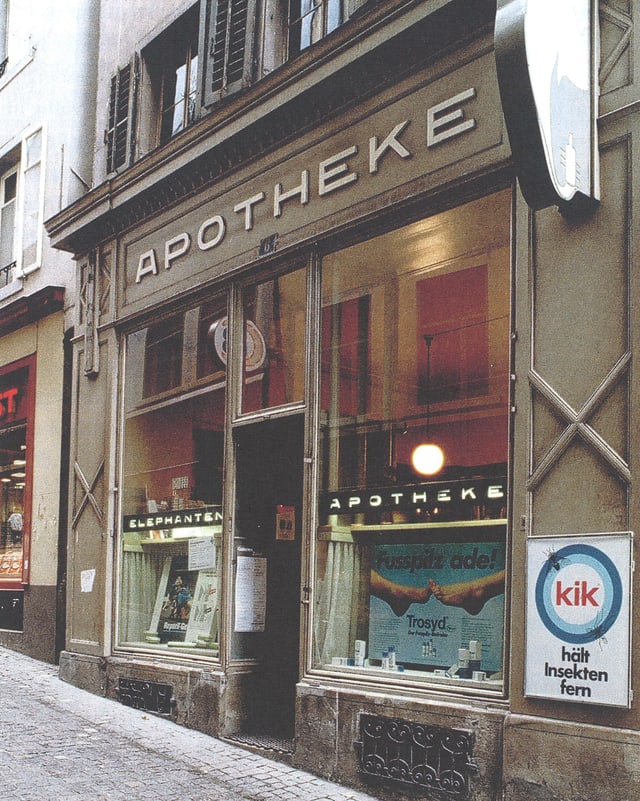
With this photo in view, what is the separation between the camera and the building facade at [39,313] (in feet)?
41.6

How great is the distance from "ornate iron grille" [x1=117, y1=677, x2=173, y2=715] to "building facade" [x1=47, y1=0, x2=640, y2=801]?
1.1 inches

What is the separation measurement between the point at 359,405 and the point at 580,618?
279cm

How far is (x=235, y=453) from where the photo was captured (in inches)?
354

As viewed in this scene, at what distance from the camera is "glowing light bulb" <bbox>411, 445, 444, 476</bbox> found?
7.33 meters

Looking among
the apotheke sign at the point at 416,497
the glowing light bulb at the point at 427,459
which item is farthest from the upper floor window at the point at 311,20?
the apotheke sign at the point at 416,497

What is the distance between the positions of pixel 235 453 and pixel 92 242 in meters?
3.66

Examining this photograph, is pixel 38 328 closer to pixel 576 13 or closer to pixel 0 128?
pixel 0 128

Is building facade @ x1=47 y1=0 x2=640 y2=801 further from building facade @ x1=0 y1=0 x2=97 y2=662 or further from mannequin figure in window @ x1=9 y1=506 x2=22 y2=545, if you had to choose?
mannequin figure in window @ x1=9 y1=506 x2=22 y2=545

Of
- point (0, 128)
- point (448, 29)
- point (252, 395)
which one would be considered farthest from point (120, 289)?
point (0, 128)

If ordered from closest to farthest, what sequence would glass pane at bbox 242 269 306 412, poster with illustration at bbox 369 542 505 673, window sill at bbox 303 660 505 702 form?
window sill at bbox 303 660 505 702 → poster with illustration at bbox 369 542 505 673 → glass pane at bbox 242 269 306 412

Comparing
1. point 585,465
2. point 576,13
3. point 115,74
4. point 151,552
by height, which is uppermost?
point 115,74

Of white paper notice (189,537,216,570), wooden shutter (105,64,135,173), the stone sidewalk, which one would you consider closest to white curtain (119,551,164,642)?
white paper notice (189,537,216,570)

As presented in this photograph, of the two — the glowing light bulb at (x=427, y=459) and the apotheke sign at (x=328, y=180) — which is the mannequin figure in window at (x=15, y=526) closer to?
the apotheke sign at (x=328, y=180)

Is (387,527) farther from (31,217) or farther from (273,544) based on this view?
(31,217)
